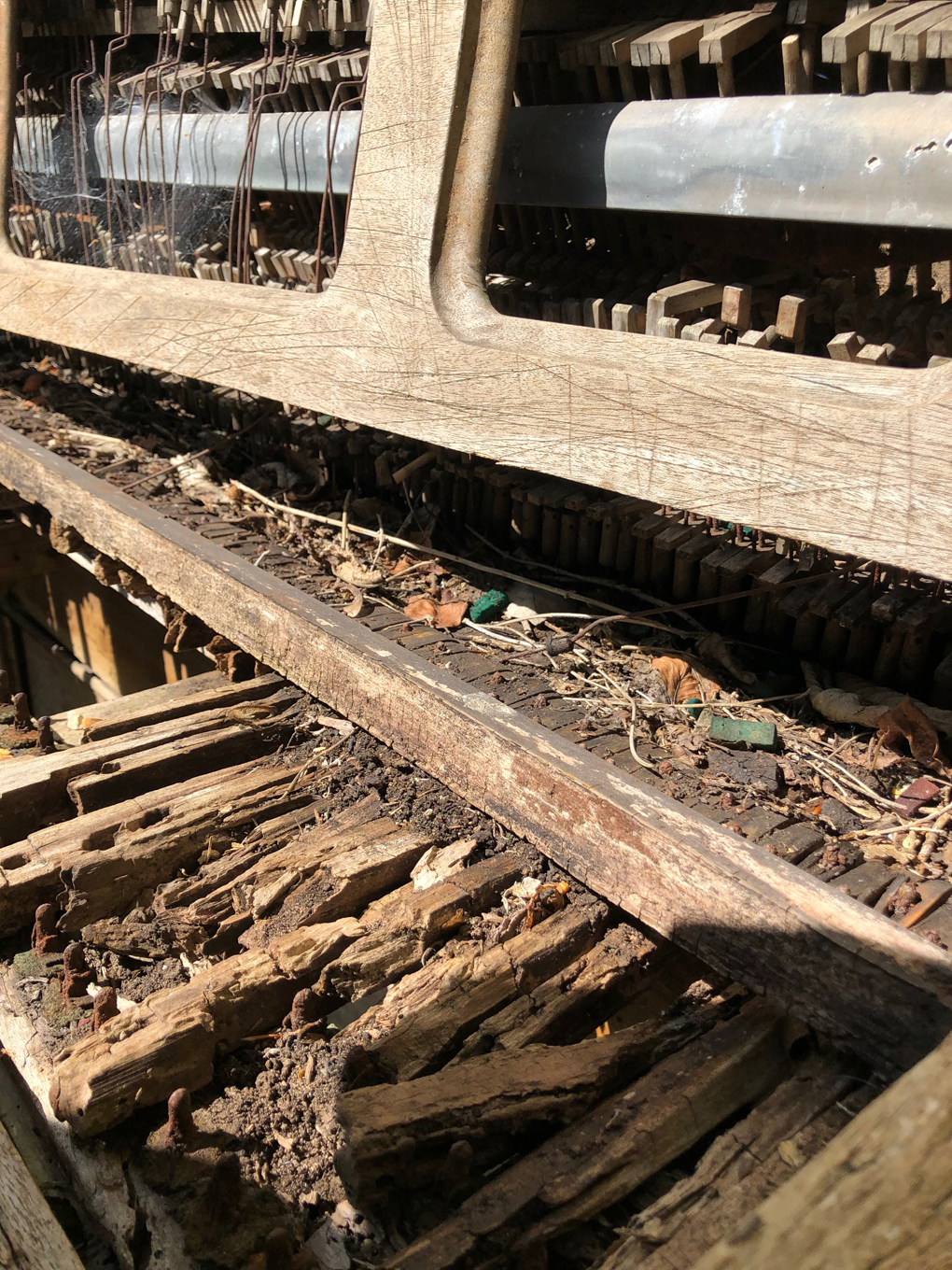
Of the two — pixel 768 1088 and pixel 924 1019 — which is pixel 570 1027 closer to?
pixel 768 1088

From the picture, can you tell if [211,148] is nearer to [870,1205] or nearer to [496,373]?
[496,373]

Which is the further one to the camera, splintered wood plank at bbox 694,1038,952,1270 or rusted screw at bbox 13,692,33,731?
rusted screw at bbox 13,692,33,731

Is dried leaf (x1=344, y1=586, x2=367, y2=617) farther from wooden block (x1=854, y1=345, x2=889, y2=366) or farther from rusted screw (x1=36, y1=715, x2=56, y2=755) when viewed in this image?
wooden block (x1=854, y1=345, x2=889, y2=366)

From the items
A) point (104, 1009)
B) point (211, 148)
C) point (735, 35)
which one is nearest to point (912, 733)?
point (735, 35)

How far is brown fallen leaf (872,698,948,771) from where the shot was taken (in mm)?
2301

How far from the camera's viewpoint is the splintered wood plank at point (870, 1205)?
3.16ft

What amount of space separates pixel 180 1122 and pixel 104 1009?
1.16ft

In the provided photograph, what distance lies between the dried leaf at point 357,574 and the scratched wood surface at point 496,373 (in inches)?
24.2

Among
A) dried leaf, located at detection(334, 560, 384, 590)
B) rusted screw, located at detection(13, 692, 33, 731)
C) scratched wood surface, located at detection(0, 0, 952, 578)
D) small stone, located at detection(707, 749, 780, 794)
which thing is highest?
scratched wood surface, located at detection(0, 0, 952, 578)

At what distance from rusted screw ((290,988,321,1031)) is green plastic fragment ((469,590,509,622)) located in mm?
1399

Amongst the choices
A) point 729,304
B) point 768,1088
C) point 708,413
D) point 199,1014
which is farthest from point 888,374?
point 199,1014

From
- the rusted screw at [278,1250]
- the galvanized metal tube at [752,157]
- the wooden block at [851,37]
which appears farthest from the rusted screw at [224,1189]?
the wooden block at [851,37]

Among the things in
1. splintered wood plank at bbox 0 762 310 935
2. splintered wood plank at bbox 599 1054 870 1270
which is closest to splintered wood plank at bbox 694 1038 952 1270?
splintered wood plank at bbox 599 1054 870 1270

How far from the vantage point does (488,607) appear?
126 inches
